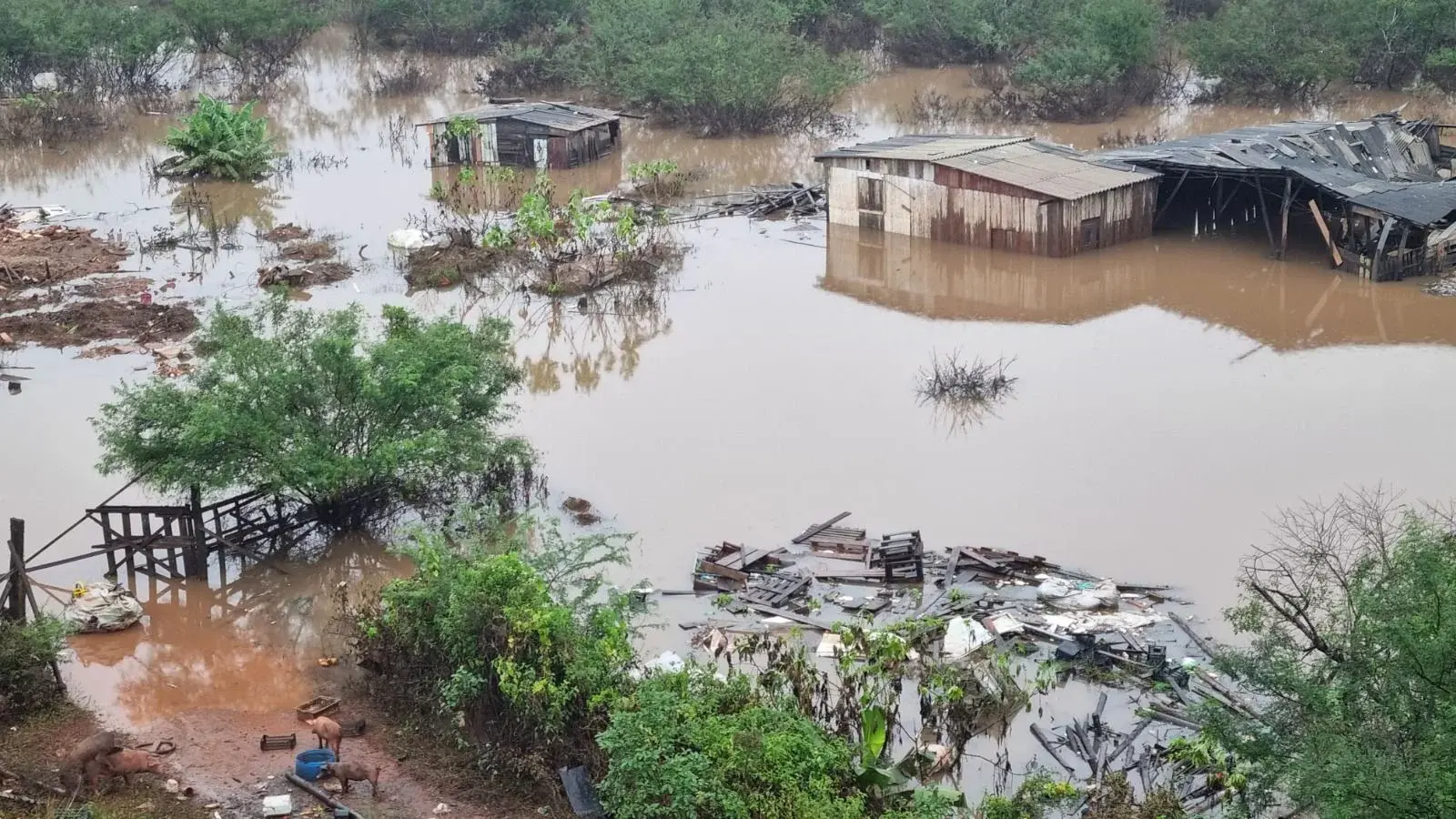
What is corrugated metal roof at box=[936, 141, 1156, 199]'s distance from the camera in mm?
24000

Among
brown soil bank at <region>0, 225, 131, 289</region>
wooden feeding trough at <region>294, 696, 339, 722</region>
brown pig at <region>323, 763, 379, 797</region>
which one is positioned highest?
brown soil bank at <region>0, 225, 131, 289</region>

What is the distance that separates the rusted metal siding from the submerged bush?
8.56 m

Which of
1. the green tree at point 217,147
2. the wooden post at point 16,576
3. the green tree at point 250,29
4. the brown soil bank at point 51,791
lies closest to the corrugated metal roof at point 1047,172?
the green tree at point 217,147

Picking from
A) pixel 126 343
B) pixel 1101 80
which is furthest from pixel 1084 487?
pixel 1101 80

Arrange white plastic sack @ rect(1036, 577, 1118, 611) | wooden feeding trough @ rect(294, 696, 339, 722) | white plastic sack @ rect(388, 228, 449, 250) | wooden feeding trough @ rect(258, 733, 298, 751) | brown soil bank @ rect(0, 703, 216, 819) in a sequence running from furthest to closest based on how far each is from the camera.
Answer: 1. white plastic sack @ rect(388, 228, 449, 250)
2. white plastic sack @ rect(1036, 577, 1118, 611)
3. wooden feeding trough @ rect(294, 696, 339, 722)
4. wooden feeding trough @ rect(258, 733, 298, 751)
5. brown soil bank @ rect(0, 703, 216, 819)

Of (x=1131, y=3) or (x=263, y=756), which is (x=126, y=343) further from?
(x=1131, y=3)

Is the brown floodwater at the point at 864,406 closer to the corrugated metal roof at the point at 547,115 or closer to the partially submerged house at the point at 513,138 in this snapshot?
the partially submerged house at the point at 513,138

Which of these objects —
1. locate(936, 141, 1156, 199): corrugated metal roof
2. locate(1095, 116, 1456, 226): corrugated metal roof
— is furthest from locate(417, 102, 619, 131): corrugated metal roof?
locate(1095, 116, 1456, 226): corrugated metal roof

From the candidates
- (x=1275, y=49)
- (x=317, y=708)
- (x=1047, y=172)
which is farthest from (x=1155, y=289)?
(x=317, y=708)

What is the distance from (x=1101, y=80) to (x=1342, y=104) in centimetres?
570

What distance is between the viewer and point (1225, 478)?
15.9 metres

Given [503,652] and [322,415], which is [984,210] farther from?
[503,652]

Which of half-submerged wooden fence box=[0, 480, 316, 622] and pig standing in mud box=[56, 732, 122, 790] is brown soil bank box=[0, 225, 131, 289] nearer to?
half-submerged wooden fence box=[0, 480, 316, 622]

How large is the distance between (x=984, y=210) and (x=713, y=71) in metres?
11.4
